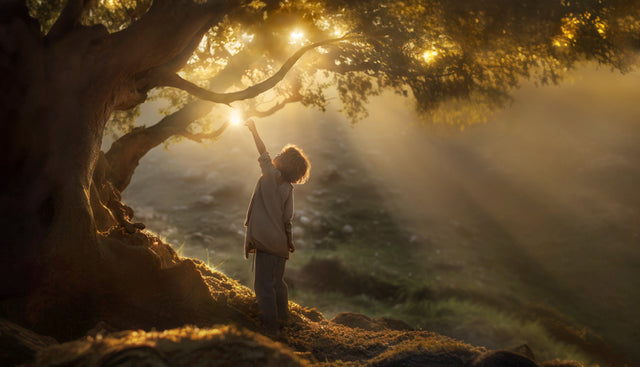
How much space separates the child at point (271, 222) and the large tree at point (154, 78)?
0.70 m

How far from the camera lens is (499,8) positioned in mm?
5824

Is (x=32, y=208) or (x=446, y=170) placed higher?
(x=446, y=170)

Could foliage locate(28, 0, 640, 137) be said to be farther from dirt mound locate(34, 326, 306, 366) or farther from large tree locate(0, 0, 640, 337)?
dirt mound locate(34, 326, 306, 366)

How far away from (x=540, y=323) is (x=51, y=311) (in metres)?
12.1

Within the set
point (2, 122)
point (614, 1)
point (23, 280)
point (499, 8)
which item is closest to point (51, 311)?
point (23, 280)

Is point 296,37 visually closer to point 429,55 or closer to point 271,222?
point 429,55

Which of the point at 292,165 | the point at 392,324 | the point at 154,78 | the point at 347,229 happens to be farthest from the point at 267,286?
the point at 347,229

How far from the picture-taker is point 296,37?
7.62m

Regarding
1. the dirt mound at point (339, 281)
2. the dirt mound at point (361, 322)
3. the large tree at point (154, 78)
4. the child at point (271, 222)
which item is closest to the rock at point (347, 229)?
the dirt mound at point (339, 281)

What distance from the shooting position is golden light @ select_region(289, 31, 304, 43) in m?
7.23

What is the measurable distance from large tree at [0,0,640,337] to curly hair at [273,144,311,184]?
1.37 metres

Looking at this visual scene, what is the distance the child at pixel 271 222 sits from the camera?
487 cm

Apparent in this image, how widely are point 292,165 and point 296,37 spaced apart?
3.67 meters

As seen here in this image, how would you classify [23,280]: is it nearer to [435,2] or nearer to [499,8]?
[435,2]
